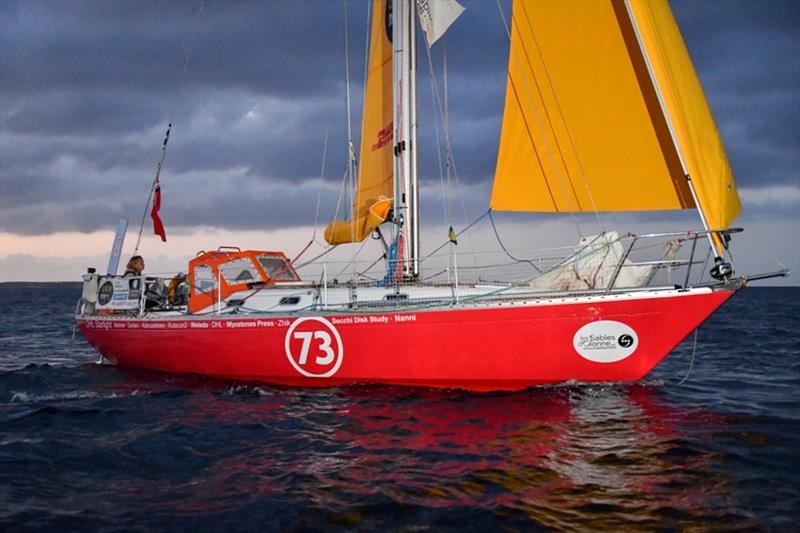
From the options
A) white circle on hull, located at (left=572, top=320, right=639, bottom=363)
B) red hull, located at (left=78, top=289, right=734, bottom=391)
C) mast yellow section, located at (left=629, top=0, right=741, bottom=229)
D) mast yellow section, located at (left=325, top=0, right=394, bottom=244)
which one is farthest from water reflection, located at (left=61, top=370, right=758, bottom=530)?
mast yellow section, located at (left=325, top=0, right=394, bottom=244)

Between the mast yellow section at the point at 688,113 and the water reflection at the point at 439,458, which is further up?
the mast yellow section at the point at 688,113

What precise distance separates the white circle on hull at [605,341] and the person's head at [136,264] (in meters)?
10.9

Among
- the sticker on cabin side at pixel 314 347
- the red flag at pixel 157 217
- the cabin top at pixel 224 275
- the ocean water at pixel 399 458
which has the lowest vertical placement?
the ocean water at pixel 399 458

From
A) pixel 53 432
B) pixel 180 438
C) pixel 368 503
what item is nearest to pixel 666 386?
pixel 368 503

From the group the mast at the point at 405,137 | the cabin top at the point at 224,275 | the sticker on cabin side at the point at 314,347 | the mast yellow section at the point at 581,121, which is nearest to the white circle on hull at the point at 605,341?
the mast yellow section at the point at 581,121

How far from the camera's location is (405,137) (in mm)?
12469

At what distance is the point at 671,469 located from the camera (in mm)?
6820

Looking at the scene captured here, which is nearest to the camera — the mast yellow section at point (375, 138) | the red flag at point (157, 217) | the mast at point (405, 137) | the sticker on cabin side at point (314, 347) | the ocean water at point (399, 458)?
the ocean water at point (399, 458)

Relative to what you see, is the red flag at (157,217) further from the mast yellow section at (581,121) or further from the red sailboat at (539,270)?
the mast yellow section at (581,121)

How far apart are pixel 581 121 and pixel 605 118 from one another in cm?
42

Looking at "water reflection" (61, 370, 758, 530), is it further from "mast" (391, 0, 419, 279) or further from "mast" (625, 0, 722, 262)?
"mast" (391, 0, 419, 279)

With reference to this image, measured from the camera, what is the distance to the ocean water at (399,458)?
5.66 metres

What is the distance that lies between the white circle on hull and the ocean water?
2.74ft

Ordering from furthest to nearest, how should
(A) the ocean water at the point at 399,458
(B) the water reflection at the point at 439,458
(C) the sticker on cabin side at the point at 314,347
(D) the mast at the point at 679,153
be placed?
(C) the sticker on cabin side at the point at 314,347 → (D) the mast at the point at 679,153 → (B) the water reflection at the point at 439,458 → (A) the ocean water at the point at 399,458
